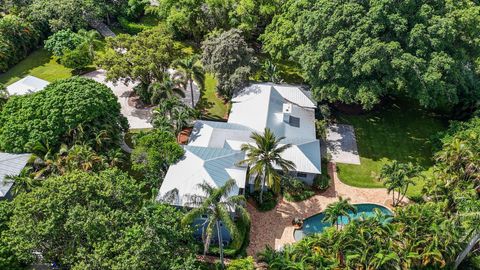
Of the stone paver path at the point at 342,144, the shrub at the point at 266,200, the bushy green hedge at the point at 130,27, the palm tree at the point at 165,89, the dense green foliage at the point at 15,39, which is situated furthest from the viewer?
the bushy green hedge at the point at 130,27

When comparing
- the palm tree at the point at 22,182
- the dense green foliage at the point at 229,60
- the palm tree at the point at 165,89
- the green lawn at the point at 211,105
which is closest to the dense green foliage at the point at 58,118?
the palm tree at the point at 22,182

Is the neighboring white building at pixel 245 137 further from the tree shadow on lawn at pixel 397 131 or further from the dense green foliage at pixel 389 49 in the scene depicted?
the tree shadow on lawn at pixel 397 131

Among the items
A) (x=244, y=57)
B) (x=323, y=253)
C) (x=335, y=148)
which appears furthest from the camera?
(x=244, y=57)

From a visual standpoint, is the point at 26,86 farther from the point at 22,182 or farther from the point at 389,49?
the point at 389,49

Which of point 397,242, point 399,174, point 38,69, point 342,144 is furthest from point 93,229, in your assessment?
point 38,69

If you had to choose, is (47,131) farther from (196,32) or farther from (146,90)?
(196,32)

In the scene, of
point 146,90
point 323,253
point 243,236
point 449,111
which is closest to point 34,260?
point 243,236

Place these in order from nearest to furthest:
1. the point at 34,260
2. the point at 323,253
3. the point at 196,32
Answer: the point at 34,260 → the point at 323,253 → the point at 196,32
